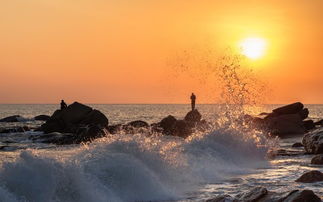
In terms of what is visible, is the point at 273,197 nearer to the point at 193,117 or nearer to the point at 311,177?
the point at 311,177

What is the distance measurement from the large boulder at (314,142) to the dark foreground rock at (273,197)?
10821 mm

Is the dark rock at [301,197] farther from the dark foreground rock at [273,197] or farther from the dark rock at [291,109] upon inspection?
the dark rock at [291,109]

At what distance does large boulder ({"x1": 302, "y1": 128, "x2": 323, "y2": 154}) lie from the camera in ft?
62.5

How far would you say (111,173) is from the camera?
11867mm

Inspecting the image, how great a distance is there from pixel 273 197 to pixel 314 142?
11.4 metres

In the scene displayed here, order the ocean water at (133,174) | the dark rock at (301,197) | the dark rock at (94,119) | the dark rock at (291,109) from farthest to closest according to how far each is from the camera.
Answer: the dark rock at (291,109), the dark rock at (94,119), the ocean water at (133,174), the dark rock at (301,197)

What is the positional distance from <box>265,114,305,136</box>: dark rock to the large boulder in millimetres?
13859

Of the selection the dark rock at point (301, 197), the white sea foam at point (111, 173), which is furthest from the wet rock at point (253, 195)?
the white sea foam at point (111, 173)

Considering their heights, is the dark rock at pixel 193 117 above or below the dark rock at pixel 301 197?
above

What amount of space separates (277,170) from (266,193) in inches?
252

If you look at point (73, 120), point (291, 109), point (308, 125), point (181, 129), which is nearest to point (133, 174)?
point (181, 129)

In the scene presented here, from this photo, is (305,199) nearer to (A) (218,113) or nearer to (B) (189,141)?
(B) (189,141)

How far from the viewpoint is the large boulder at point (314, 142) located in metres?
19.0

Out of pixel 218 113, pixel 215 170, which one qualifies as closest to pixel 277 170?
pixel 215 170
